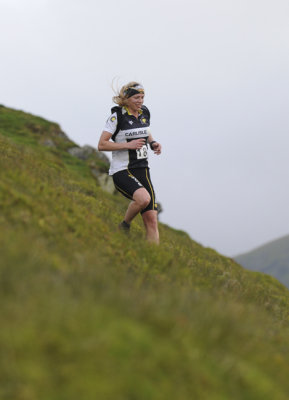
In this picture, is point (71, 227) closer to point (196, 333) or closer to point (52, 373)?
point (196, 333)

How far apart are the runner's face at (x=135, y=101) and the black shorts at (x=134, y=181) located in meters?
1.24

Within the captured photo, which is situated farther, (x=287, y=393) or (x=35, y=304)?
(x=287, y=393)

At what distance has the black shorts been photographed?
815 centimetres

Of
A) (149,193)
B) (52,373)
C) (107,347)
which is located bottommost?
(52,373)

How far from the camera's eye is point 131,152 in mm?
8258

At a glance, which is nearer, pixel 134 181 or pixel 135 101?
pixel 134 181

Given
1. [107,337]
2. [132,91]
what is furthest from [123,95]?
[107,337]

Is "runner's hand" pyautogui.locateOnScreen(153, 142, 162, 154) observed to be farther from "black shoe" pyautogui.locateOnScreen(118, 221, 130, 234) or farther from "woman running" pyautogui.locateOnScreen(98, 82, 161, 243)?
"black shoe" pyautogui.locateOnScreen(118, 221, 130, 234)

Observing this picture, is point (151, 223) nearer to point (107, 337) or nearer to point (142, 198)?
point (142, 198)

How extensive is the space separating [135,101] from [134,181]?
1563mm

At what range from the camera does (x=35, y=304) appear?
3.21m

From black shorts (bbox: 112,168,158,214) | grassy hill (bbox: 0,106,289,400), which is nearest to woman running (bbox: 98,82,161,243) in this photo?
black shorts (bbox: 112,168,158,214)

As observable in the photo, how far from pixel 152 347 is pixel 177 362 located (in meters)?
0.23

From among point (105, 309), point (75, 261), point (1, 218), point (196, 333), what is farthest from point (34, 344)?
point (1, 218)
